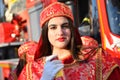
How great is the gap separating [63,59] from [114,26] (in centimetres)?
285

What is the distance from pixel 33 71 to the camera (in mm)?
3254

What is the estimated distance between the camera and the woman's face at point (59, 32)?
308 centimetres

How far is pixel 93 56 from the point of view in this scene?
10.5ft

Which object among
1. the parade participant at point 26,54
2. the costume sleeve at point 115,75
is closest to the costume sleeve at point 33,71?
the costume sleeve at point 115,75

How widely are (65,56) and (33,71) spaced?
28cm

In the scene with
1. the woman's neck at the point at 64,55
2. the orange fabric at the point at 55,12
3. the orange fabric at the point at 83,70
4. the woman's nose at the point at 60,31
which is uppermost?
the orange fabric at the point at 55,12

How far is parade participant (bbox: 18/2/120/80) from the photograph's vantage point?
10.1 feet

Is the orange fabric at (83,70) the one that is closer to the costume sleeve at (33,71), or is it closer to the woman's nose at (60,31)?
the costume sleeve at (33,71)

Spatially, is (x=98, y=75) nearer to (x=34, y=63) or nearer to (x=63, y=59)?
(x=63, y=59)

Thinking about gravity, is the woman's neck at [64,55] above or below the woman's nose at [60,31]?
below

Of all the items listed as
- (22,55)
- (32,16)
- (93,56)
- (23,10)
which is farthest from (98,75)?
(23,10)

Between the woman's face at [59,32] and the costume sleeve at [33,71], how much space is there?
0.18 meters

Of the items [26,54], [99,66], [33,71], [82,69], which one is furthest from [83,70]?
[26,54]

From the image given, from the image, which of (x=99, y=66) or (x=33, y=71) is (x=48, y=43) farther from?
(x=99, y=66)
